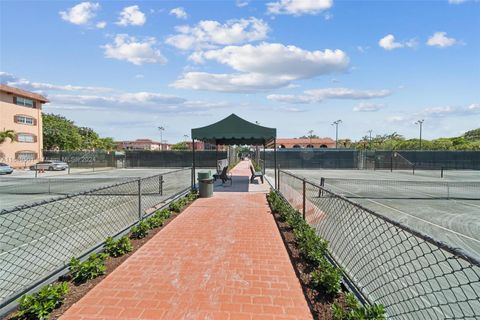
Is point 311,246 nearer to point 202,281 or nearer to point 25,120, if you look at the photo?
point 202,281

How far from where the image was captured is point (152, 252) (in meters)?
4.88

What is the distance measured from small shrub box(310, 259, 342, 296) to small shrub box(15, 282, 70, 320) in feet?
10.7

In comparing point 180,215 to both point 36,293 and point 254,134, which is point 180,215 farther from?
point 254,134

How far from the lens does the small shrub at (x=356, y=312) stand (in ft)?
8.62

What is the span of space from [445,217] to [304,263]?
7.08 m

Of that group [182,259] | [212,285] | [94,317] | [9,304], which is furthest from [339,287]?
[9,304]

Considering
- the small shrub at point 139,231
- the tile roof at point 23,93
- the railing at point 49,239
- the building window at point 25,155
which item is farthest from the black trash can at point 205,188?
the building window at point 25,155

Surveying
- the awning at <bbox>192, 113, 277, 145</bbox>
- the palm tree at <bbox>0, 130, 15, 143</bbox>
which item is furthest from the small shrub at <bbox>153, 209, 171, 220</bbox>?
the palm tree at <bbox>0, 130, 15, 143</bbox>

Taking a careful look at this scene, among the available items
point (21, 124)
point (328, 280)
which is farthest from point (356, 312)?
point (21, 124)

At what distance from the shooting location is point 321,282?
3510 mm

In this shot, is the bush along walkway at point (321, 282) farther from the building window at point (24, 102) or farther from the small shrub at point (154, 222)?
the building window at point (24, 102)

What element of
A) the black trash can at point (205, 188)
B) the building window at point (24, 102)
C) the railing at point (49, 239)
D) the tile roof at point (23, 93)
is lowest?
the railing at point (49, 239)

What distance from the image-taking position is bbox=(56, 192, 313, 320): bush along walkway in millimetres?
3154

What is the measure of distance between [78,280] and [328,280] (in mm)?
3495
